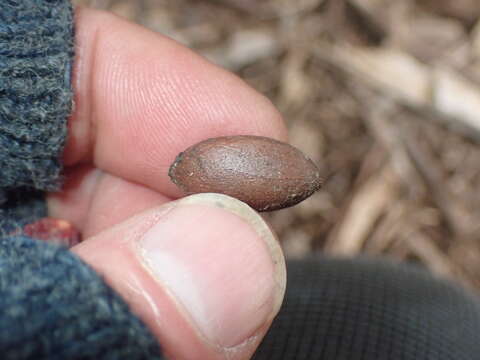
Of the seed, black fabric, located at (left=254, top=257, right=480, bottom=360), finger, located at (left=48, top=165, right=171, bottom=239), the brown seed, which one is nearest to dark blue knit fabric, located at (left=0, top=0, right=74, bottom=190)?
the seed

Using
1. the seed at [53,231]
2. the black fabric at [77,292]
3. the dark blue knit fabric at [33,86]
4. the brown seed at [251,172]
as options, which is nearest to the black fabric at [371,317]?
the black fabric at [77,292]

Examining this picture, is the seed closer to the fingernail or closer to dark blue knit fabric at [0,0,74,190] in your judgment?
dark blue knit fabric at [0,0,74,190]

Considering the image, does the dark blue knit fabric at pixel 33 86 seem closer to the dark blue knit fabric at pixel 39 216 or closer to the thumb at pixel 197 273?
the dark blue knit fabric at pixel 39 216

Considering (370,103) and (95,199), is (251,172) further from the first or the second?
(370,103)

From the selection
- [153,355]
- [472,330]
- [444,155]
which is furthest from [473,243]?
[153,355]

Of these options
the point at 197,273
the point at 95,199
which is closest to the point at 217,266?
the point at 197,273

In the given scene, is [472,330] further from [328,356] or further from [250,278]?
[250,278]
